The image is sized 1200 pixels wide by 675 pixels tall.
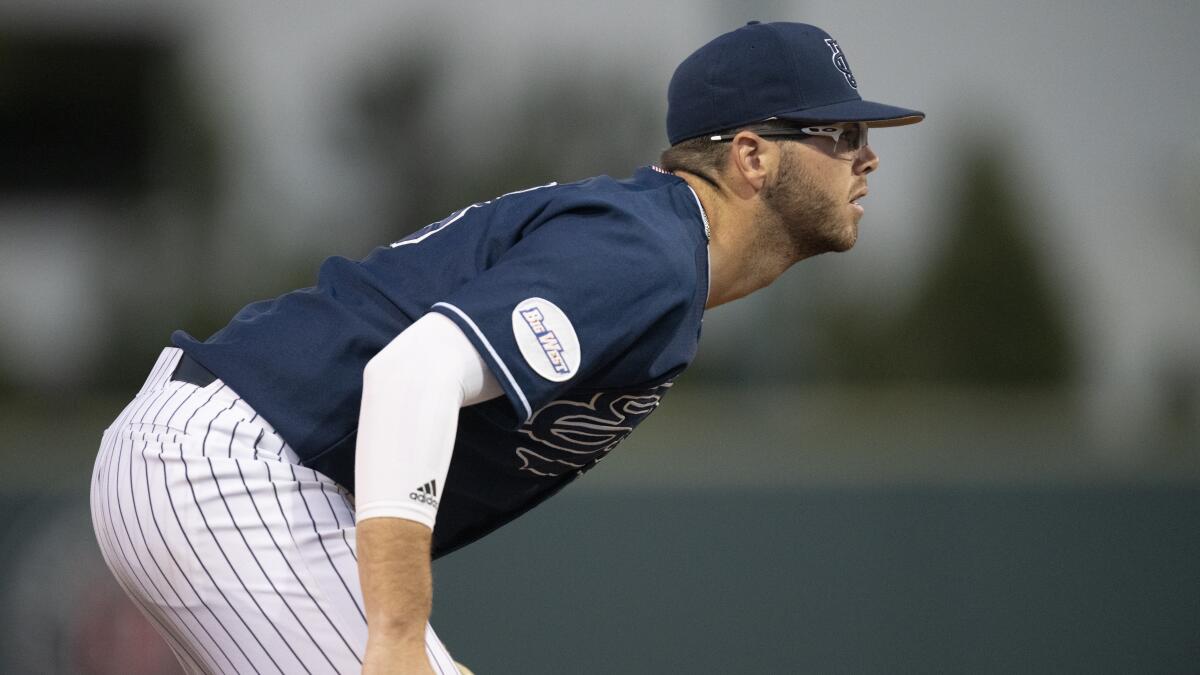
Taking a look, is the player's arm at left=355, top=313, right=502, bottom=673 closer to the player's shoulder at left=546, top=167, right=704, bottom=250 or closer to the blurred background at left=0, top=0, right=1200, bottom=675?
the player's shoulder at left=546, top=167, right=704, bottom=250

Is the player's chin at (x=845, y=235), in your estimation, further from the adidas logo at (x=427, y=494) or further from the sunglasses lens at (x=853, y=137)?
the adidas logo at (x=427, y=494)

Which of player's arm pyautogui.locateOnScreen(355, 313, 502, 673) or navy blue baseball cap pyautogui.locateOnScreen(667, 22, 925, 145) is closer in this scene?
player's arm pyautogui.locateOnScreen(355, 313, 502, 673)

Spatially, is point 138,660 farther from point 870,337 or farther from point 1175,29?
point 1175,29

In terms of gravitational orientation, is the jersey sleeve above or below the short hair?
below

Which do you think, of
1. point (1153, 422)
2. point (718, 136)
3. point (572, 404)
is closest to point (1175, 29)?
point (1153, 422)

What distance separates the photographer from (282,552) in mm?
2195

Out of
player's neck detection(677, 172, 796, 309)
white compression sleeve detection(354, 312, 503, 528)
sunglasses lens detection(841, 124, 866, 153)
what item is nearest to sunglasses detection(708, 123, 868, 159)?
sunglasses lens detection(841, 124, 866, 153)

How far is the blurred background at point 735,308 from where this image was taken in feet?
15.0

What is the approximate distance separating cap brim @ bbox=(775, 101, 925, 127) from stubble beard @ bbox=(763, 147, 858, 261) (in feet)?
0.26

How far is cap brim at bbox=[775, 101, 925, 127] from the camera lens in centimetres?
258

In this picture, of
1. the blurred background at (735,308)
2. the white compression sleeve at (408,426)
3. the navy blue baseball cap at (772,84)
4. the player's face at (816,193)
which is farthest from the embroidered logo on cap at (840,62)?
the blurred background at (735,308)

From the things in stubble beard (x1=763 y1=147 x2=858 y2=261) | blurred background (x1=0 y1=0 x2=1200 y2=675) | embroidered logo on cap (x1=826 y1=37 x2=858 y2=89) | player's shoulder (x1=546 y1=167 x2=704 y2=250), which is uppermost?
embroidered logo on cap (x1=826 y1=37 x2=858 y2=89)

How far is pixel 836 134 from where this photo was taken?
265 centimetres

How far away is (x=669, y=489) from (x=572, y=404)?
2.28 meters
